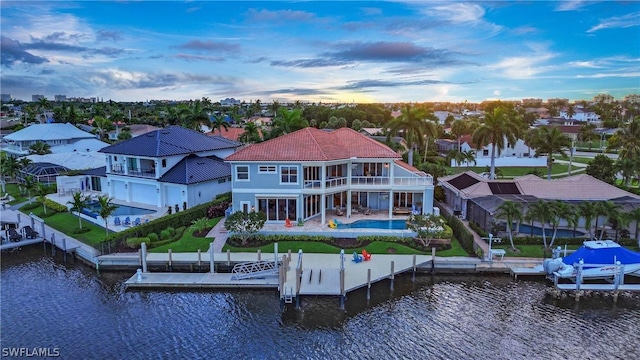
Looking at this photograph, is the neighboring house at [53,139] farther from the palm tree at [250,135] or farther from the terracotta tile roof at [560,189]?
the terracotta tile roof at [560,189]

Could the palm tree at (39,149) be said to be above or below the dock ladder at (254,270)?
above

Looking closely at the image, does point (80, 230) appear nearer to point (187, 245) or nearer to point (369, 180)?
point (187, 245)

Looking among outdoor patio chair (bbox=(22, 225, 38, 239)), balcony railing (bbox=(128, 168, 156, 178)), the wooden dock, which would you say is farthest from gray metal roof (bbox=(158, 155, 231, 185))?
the wooden dock

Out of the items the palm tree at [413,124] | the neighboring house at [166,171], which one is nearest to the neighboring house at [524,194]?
the palm tree at [413,124]

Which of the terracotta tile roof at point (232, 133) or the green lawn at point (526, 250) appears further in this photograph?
the terracotta tile roof at point (232, 133)

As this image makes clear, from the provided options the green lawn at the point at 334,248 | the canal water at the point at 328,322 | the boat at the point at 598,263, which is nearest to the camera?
the canal water at the point at 328,322

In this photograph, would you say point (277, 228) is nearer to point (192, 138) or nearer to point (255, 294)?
point (255, 294)

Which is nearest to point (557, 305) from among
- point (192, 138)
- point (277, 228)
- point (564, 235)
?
point (564, 235)

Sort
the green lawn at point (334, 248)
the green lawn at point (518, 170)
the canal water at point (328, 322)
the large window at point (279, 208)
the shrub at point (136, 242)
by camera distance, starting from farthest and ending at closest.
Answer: the green lawn at point (518, 170) < the large window at point (279, 208) < the shrub at point (136, 242) < the green lawn at point (334, 248) < the canal water at point (328, 322)

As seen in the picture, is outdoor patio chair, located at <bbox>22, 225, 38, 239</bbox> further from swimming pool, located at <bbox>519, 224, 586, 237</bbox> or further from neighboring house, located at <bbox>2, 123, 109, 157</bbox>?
neighboring house, located at <bbox>2, 123, 109, 157</bbox>
